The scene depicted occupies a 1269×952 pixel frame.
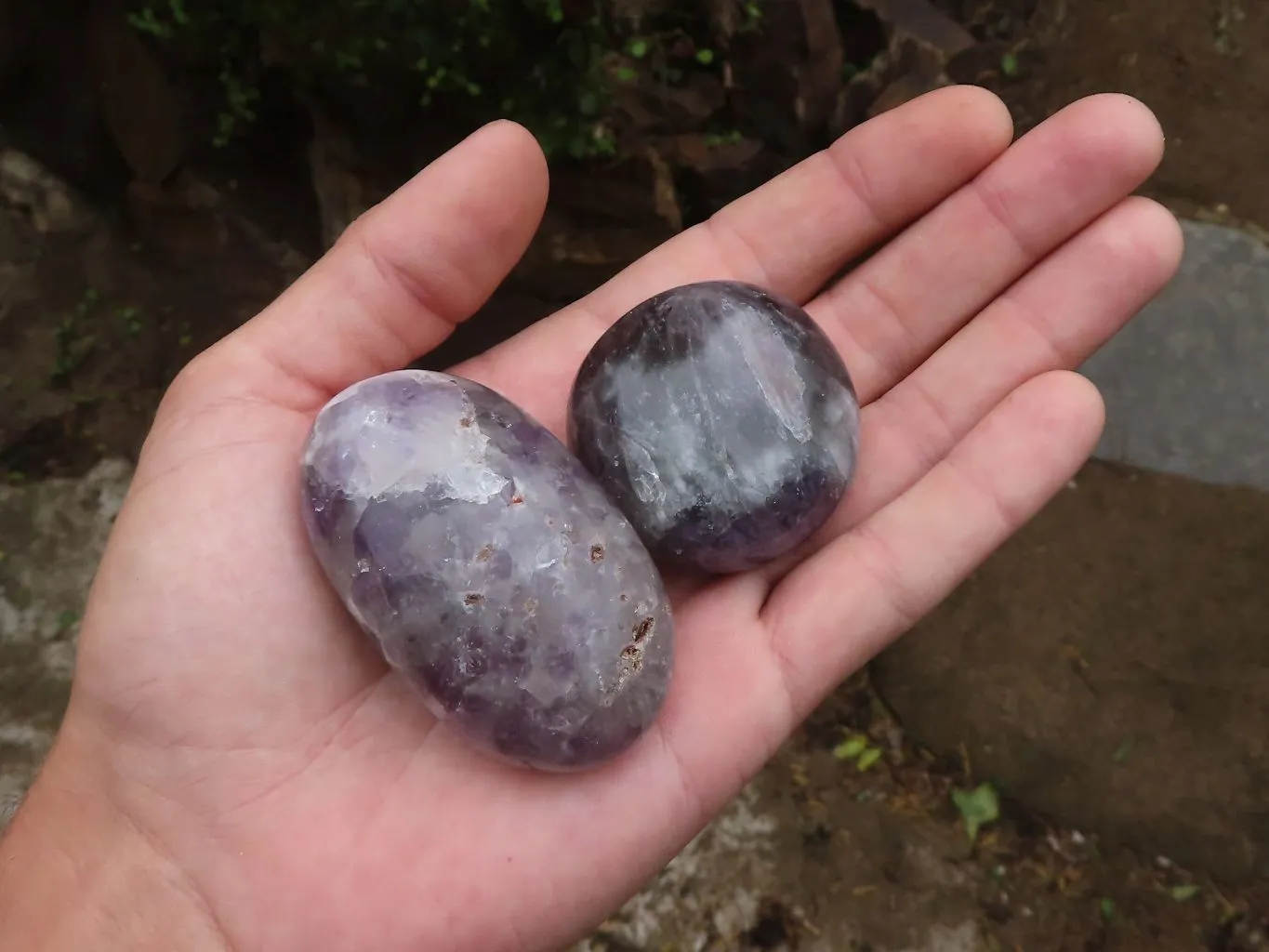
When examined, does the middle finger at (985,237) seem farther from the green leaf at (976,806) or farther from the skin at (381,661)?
the green leaf at (976,806)

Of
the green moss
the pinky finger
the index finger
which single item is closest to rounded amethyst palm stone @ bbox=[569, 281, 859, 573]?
the pinky finger

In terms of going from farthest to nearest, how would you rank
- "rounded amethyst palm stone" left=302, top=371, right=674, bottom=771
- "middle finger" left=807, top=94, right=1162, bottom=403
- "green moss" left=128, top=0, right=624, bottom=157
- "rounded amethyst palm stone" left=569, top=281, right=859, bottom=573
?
"green moss" left=128, top=0, right=624, bottom=157 < "middle finger" left=807, top=94, right=1162, bottom=403 < "rounded amethyst palm stone" left=569, top=281, right=859, bottom=573 < "rounded amethyst palm stone" left=302, top=371, right=674, bottom=771

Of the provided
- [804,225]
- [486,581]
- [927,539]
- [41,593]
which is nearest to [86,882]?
[486,581]

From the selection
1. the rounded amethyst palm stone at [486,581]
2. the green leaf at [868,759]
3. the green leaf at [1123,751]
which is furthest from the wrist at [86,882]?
the green leaf at [1123,751]

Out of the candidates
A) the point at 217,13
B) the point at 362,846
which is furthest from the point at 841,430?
the point at 217,13

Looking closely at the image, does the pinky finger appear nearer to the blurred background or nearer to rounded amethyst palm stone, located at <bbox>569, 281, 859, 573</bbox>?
rounded amethyst palm stone, located at <bbox>569, 281, 859, 573</bbox>

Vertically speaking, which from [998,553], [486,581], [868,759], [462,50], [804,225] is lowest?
[868,759]

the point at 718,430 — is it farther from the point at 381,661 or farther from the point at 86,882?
the point at 86,882
